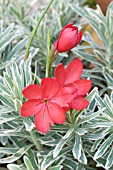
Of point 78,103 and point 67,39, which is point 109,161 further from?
point 67,39

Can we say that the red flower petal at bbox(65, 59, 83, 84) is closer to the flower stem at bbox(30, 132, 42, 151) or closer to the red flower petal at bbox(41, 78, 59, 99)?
the red flower petal at bbox(41, 78, 59, 99)

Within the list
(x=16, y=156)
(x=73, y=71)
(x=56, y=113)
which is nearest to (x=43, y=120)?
(x=56, y=113)

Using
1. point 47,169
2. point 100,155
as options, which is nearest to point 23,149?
point 47,169

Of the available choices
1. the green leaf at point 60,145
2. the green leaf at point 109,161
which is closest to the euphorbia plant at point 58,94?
the green leaf at point 60,145

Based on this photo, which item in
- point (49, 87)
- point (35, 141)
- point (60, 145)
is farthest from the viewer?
point (35, 141)

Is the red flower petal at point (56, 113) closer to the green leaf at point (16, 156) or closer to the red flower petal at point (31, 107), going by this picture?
the red flower petal at point (31, 107)

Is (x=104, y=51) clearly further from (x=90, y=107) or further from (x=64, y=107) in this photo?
(x=64, y=107)
